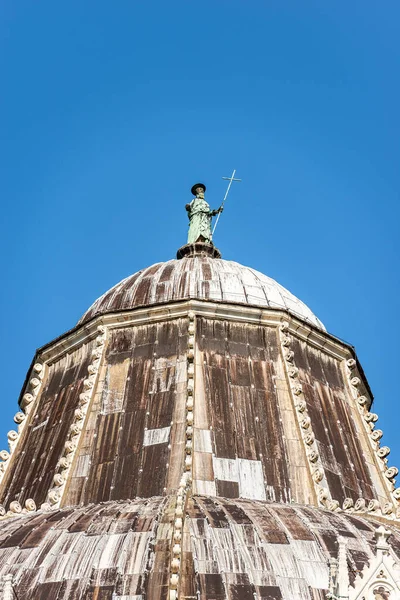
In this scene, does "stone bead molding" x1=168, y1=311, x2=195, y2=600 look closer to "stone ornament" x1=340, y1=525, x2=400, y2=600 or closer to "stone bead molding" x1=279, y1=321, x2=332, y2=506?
"stone bead molding" x1=279, y1=321, x2=332, y2=506

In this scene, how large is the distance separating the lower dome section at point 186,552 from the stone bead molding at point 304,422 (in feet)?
9.22

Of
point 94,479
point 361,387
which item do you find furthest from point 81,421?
point 361,387

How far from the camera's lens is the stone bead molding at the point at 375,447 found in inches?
1120

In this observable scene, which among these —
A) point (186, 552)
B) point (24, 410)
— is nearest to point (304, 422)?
point (186, 552)

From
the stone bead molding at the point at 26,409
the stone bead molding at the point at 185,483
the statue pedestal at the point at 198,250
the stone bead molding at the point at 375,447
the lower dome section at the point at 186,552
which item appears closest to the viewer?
the stone bead molding at the point at 185,483

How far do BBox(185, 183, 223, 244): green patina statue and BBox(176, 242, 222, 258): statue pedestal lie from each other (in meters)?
0.60

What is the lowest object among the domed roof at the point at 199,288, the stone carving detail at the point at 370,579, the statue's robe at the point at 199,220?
the stone carving detail at the point at 370,579

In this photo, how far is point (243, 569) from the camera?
74.5 feet

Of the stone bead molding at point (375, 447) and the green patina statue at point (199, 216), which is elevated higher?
the green patina statue at point (199, 216)

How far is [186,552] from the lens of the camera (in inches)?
902

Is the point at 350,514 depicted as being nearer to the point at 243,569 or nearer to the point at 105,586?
the point at 243,569

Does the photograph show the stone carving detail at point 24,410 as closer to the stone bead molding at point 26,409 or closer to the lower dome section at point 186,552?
the stone bead molding at point 26,409

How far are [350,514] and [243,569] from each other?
610 centimetres

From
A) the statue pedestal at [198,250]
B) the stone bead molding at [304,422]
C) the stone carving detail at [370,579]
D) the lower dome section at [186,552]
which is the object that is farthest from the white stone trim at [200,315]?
the stone carving detail at [370,579]
